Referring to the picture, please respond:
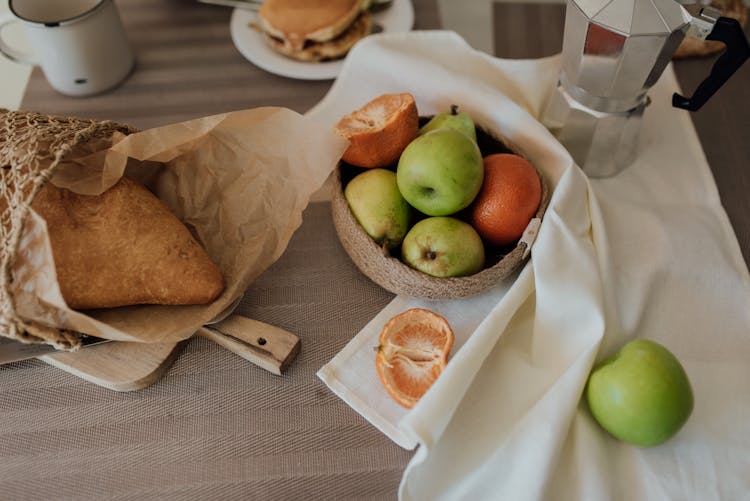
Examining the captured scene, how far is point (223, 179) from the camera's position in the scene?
66 cm

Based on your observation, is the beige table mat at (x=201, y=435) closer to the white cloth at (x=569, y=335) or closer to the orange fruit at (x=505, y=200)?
the white cloth at (x=569, y=335)

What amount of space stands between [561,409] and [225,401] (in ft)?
1.03

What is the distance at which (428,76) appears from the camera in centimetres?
75

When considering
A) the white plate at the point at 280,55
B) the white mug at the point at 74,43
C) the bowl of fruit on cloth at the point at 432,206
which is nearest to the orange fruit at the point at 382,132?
the bowl of fruit on cloth at the point at 432,206

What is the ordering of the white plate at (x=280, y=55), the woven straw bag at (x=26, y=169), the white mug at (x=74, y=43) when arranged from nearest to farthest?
the woven straw bag at (x=26, y=169) < the white mug at (x=74, y=43) < the white plate at (x=280, y=55)

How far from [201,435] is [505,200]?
0.37 meters

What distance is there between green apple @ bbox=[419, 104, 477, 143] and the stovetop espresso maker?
137 millimetres

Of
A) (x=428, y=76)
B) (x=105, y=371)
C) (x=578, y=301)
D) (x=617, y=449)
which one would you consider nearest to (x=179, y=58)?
(x=428, y=76)

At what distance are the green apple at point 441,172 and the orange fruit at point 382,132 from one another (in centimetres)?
4

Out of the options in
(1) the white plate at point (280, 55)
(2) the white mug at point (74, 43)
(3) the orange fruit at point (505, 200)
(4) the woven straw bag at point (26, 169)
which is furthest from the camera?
(1) the white plate at point (280, 55)

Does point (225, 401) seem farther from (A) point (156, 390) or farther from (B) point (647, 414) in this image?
(B) point (647, 414)

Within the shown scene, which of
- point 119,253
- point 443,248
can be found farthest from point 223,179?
point 443,248

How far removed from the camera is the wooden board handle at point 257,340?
0.59 m

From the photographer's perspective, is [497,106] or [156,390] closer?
[156,390]
